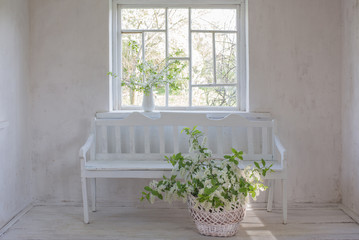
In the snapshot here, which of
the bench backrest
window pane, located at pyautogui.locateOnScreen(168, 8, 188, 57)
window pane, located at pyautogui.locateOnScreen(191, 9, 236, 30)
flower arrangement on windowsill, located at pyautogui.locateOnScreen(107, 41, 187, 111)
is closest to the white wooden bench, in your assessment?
the bench backrest

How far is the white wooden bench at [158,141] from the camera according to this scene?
343cm

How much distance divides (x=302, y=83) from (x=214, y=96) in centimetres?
87

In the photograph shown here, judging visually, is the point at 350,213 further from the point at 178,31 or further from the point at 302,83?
the point at 178,31

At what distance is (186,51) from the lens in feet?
13.6

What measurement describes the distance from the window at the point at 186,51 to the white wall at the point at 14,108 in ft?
2.92

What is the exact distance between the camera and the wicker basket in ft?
9.92

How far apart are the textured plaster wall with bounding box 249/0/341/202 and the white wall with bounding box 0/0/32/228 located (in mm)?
2174

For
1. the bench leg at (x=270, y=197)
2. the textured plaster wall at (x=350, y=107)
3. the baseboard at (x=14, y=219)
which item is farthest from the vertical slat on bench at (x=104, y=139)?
the textured plaster wall at (x=350, y=107)

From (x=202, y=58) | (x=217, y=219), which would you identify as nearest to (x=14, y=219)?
(x=217, y=219)

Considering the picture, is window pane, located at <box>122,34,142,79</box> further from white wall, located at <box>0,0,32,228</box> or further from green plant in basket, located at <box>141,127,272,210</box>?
green plant in basket, located at <box>141,127,272,210</box>

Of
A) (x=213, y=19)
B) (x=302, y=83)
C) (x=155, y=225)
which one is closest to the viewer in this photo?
(x=155, y=225)

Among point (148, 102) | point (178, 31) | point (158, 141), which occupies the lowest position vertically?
point (158, 141)

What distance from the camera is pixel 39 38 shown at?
3.93 metres

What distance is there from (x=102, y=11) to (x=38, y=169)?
168 centimetres
